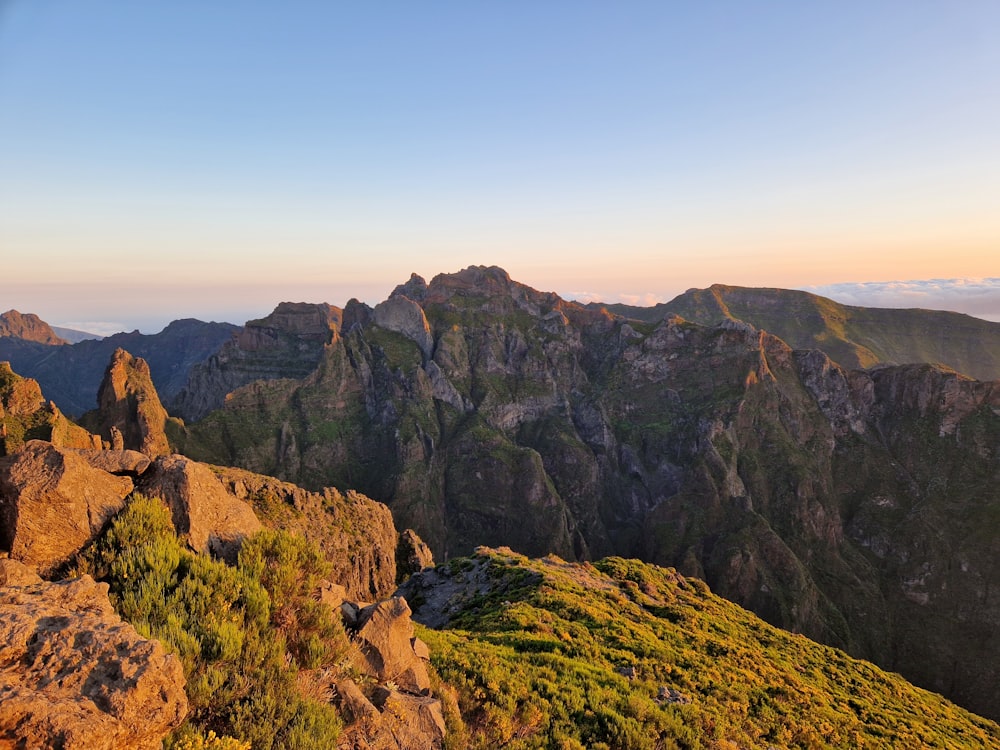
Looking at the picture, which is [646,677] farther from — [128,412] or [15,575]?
[128,412]

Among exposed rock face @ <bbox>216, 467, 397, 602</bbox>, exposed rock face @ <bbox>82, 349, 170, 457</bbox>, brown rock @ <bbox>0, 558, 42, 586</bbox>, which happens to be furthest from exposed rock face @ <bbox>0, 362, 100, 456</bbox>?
brown rock @ <bbox>0, 558, 42, 586</bbox>

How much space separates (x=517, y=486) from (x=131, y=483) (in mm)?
151721

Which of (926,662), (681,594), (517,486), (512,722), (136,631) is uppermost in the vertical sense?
(136,631)

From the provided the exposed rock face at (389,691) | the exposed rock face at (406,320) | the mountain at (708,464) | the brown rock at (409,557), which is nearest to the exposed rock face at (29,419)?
the mountain at (708,464)

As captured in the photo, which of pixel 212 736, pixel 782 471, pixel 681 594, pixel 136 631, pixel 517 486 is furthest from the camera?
pixel 517 486

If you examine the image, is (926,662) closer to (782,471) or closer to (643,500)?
(782,471)

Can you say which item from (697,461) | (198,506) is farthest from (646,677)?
(697,461)

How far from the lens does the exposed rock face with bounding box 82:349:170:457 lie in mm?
103688

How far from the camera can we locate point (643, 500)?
6722 inches

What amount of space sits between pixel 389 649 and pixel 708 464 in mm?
156863

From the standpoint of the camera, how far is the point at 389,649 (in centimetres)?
1334

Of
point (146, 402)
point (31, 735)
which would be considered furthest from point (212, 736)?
point (146, 402)

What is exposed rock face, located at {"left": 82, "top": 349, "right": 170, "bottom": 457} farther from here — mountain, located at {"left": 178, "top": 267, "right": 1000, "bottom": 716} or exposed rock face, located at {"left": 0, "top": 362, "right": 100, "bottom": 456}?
exposed rock face, located at {"left": 0, "top": 362, "right": 100, "bottom": 456}

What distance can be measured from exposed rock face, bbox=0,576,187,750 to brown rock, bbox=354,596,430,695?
5.73 m
